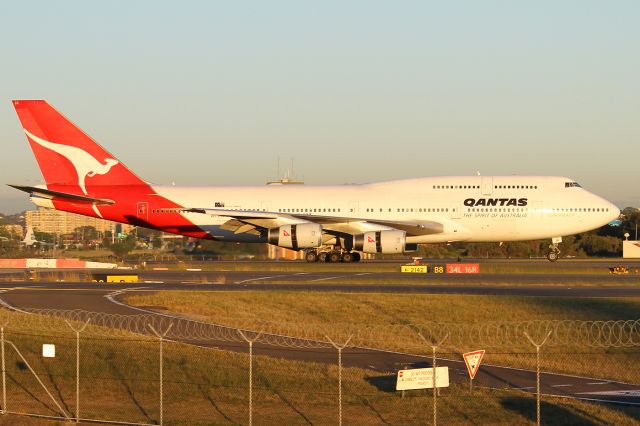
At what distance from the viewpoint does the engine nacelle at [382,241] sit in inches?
2094

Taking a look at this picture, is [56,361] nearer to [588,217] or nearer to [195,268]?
[195,268]

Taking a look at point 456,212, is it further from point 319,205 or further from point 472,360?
point 472,360

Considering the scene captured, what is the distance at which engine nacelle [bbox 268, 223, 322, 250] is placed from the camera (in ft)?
176

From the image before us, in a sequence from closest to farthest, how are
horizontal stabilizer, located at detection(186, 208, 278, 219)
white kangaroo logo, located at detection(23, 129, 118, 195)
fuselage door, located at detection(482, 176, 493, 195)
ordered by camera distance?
horizontal stabilizer, located at detection(186, 208, 278, 219)
fuselage door, located at detection(482, 176, 493, 195)
white kangaroo logo, located at detection(23, 129, 118, 195)

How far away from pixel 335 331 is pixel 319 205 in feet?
89.6

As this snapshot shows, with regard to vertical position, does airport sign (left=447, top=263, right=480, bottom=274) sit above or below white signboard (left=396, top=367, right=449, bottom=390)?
above

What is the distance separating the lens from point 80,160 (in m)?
58.4

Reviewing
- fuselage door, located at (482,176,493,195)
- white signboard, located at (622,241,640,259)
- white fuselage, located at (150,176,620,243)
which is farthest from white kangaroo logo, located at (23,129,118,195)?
white signboard, located at (622,241,640,259)

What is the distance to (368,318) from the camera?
34156 millimetres

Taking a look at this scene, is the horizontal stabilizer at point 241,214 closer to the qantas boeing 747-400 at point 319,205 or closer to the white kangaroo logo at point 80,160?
the qantas boeing 747-400 at point 319,205

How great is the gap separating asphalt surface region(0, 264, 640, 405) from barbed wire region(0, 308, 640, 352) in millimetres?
1450

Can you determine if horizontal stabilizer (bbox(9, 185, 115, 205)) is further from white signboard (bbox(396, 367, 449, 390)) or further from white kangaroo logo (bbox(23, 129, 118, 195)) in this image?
white signboard (bbox(396, 367, 449, 390))

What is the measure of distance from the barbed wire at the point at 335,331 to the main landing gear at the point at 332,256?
24.3 m

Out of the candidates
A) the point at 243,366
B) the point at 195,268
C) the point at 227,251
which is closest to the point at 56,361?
the point at 243,366
